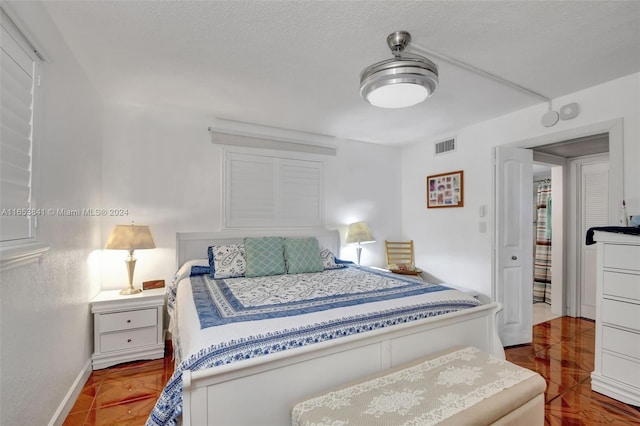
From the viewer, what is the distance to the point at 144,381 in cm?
233

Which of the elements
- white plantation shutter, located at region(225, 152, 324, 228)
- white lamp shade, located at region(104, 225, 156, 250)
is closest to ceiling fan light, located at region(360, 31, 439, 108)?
white plantation shutter, located at region(225, 152, 324, 228)

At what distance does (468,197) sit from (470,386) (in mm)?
2561

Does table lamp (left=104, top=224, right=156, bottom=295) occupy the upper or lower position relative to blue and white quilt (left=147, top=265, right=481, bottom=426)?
upper

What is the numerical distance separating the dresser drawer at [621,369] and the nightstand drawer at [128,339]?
3.71 metres

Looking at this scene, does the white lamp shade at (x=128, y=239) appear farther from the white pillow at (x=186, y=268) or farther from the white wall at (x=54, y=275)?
the white pillow at (x=186, y=268)

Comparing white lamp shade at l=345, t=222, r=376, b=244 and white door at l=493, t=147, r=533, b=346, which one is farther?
white lamp shade at l=345, t=222, r=376, b=244

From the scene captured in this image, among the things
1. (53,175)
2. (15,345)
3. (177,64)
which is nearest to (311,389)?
(15,345)

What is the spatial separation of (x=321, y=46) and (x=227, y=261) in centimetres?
199

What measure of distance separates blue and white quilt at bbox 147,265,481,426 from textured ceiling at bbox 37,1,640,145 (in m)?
1.68

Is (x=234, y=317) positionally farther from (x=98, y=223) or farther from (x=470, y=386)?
(x=98, y=223)

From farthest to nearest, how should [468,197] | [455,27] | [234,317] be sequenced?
1. [468,197]
2. [455,27]
3. [234,317]

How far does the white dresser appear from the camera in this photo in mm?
2104

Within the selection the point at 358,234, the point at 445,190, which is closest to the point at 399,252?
the point at 358,234

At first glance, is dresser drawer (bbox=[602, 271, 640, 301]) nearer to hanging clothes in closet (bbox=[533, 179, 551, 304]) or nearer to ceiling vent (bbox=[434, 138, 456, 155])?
ceiling vent (bbox=[434, 138, 456, 155])
